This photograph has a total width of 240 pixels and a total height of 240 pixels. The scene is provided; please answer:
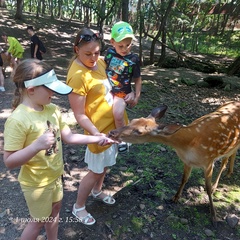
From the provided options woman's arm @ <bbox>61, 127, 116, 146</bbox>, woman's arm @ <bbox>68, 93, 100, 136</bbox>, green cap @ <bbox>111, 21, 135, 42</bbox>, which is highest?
green cap @ <bbox>111, 21, 135, 42</bbox>

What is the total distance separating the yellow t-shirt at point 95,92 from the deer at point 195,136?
21 cm

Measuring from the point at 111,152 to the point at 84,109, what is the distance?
0.57 meters

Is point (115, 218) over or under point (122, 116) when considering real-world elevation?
under

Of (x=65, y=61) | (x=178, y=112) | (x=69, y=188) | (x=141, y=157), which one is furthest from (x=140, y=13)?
(x=69, y=188)

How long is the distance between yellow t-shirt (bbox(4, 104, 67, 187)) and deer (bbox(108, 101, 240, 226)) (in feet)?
2.40

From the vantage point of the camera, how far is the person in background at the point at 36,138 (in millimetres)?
1728

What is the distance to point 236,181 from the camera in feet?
12.8

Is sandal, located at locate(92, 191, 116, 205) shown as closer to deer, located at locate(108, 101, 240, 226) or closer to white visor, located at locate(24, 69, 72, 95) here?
deer, located at locate(108, 101, 240, 226)

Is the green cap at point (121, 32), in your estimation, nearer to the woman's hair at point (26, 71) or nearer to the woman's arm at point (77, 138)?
the woman's hair at point (26, 71)

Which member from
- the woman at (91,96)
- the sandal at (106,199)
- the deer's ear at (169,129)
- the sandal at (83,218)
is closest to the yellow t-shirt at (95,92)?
the woman at (91,96)

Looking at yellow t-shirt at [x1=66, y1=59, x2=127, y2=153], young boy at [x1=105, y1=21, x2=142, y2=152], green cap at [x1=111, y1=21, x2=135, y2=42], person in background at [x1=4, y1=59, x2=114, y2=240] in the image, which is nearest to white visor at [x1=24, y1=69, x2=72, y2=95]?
person in background at [x1=4, y1=59, x2=114, y2=240]

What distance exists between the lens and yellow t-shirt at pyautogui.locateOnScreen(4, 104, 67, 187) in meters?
1.74

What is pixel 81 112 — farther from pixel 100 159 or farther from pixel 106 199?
pixel 106 199

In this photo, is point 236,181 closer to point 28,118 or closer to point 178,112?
point 178,112
